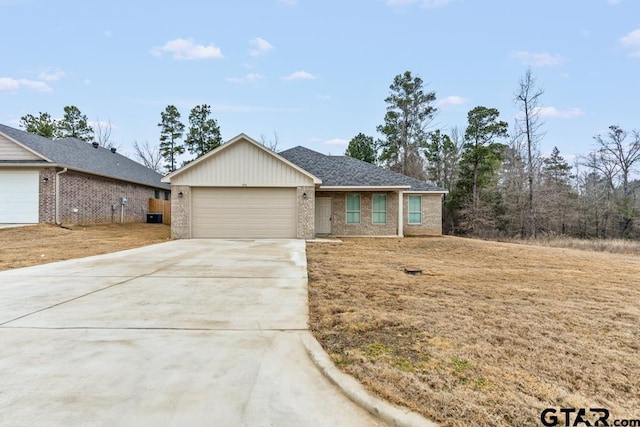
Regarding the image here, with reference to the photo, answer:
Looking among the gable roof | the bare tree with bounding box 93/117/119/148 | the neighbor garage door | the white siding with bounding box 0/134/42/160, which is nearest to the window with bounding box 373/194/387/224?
the gable roof

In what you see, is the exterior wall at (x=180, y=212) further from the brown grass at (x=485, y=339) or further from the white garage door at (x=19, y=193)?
the brown grass at (x=485, y=339)

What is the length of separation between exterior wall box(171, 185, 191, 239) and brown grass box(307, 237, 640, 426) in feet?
29.7

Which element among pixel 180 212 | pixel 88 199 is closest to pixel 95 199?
pixel 88 199

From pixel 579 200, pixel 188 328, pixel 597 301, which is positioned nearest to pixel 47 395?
pixel 188 328

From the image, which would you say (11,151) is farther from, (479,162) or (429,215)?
(479,162)

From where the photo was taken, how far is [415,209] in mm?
19688

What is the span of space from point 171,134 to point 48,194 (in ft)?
66.7

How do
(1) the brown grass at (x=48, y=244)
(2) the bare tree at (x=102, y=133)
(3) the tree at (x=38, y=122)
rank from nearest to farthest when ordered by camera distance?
(1) the brown grass at (x=48, y=244) < (3) the tree at (x=38, y=122) < (2) the bare tree at (x=102, y=133)

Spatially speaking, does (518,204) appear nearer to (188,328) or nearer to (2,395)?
(188,328)

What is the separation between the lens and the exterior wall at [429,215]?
19.5 metres

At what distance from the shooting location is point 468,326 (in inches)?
145

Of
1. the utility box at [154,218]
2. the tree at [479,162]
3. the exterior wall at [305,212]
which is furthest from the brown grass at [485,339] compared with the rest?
the utility box at [154,218]

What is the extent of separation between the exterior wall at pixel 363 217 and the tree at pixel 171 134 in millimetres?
24385

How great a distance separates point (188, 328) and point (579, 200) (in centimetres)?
3164
